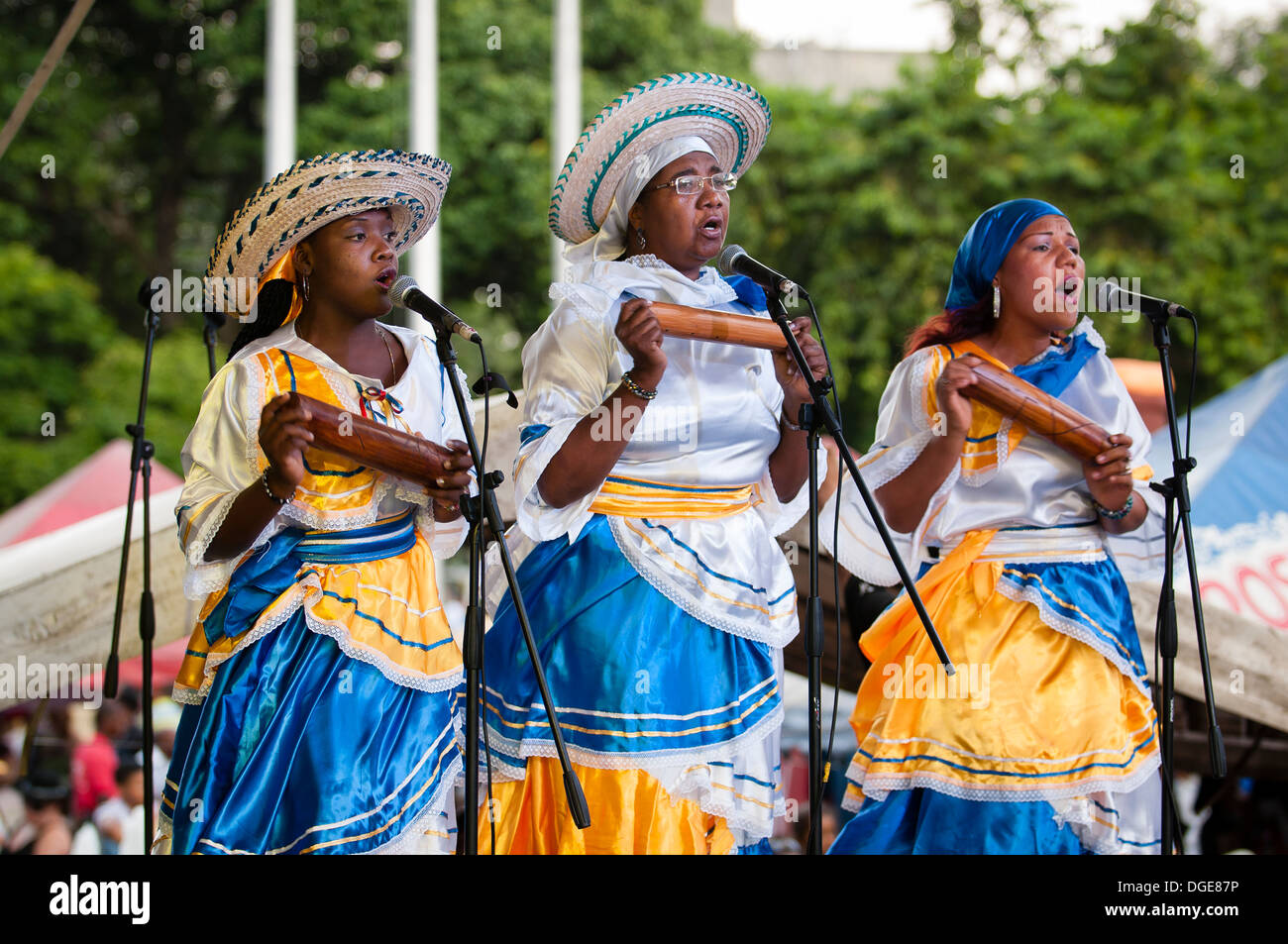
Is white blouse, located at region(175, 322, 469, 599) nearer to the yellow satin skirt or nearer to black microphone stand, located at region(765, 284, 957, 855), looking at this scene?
the yellow satin skirt

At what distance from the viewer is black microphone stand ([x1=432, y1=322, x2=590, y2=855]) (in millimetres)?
2857

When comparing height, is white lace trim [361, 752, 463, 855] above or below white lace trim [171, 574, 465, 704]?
below

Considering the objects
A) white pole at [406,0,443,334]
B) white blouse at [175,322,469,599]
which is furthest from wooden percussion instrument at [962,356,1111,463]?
white pole at [406,0,443,334]

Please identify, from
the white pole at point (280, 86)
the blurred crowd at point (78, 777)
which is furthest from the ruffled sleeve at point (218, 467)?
the white pole at point (280, 86)

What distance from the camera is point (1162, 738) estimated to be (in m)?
3.50

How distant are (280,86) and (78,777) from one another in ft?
22.7

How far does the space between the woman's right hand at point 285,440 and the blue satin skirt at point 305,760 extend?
0.37m

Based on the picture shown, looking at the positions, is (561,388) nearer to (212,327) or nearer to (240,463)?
(240,463)

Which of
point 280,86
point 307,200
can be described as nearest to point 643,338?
point 307,200

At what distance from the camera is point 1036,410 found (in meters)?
3.52

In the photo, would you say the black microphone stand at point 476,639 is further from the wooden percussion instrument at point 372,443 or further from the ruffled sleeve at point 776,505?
the ruffled sleeve at point 776,505

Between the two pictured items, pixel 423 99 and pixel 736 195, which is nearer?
pixel 423 99
